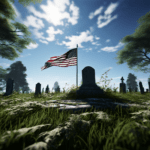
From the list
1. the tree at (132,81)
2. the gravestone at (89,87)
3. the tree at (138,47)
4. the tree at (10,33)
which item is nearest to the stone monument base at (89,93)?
the gravestone at (89,87)

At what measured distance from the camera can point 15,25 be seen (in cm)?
1232

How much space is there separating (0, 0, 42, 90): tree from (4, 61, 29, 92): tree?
1463cm

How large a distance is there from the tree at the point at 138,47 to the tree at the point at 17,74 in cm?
→ 2873

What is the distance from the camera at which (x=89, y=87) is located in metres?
5.13

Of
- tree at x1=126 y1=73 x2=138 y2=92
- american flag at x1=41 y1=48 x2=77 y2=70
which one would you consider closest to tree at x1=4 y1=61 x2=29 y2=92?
american flag at x1=41 y1=48 x2=77 y2=70

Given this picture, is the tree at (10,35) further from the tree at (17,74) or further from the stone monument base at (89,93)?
the tree at (17,74)

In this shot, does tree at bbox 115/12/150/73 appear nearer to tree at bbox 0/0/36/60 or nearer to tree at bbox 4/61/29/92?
tree at bbox 0/0/36/60

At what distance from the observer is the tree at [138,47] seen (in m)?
14.3

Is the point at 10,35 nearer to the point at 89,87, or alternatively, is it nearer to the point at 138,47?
the point at 89,87

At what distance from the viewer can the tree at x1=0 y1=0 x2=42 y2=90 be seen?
33.0ft

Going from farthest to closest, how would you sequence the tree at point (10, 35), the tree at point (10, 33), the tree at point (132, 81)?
the tree at point (132, 81)
the tree at point (10, 35)
the tree at point (10, 33)

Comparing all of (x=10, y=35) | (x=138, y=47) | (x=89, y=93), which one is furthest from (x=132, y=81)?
(x=10, y=35)

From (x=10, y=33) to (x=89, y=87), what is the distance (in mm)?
13652

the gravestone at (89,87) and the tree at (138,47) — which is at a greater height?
the tree at (138,47)
